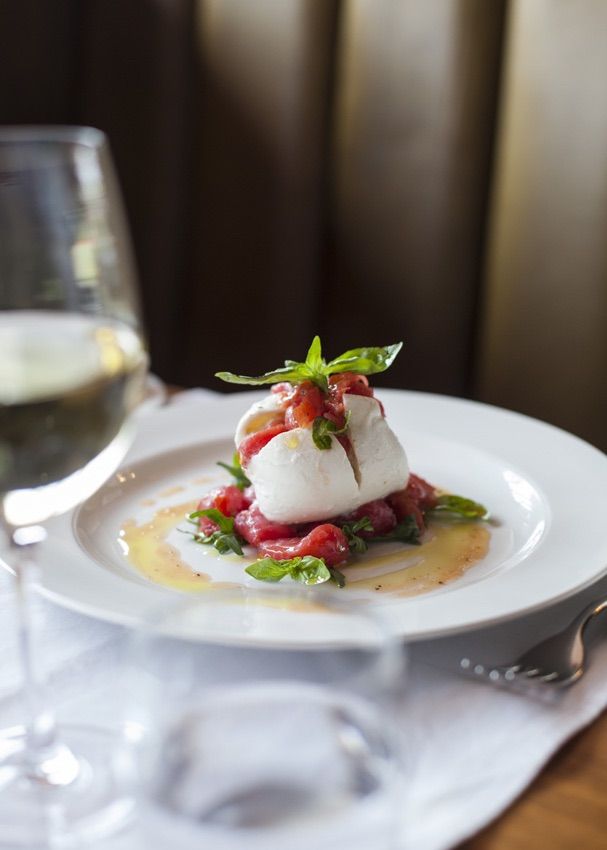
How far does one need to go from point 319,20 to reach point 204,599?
2.17 meters

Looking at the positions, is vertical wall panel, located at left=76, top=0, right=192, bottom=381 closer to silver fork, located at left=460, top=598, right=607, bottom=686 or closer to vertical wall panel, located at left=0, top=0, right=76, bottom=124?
vertical wall panel, located at left=0, top=0, right=76, bottom=124

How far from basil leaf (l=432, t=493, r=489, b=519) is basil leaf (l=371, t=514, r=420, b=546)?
0.24 feet

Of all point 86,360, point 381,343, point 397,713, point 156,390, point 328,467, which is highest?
point 86,360

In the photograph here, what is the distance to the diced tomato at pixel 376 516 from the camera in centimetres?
120

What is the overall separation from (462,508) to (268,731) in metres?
0.67

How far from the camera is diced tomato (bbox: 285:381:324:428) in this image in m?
1.19

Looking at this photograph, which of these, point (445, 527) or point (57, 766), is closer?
point (57, 766)

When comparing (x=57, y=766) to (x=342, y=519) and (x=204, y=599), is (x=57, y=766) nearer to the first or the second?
(x=204, y=599)

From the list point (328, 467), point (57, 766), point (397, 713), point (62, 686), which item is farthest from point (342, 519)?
point (397, 713)

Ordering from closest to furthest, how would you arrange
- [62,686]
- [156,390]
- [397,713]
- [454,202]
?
[397,713] → [62,686] → [156,390] → [454,202]

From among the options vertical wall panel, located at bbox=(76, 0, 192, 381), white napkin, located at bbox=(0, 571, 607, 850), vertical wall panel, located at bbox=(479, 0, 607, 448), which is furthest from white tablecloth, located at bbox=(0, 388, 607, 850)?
vertical wall panel, located at bbox=(76, 0, 192, 381)

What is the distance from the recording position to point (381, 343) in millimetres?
2672

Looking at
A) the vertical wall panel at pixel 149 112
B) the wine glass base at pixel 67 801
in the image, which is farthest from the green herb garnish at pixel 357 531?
the vertical wall panel at pixel 149 112

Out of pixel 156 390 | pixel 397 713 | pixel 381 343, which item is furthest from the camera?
pixel 381 343
